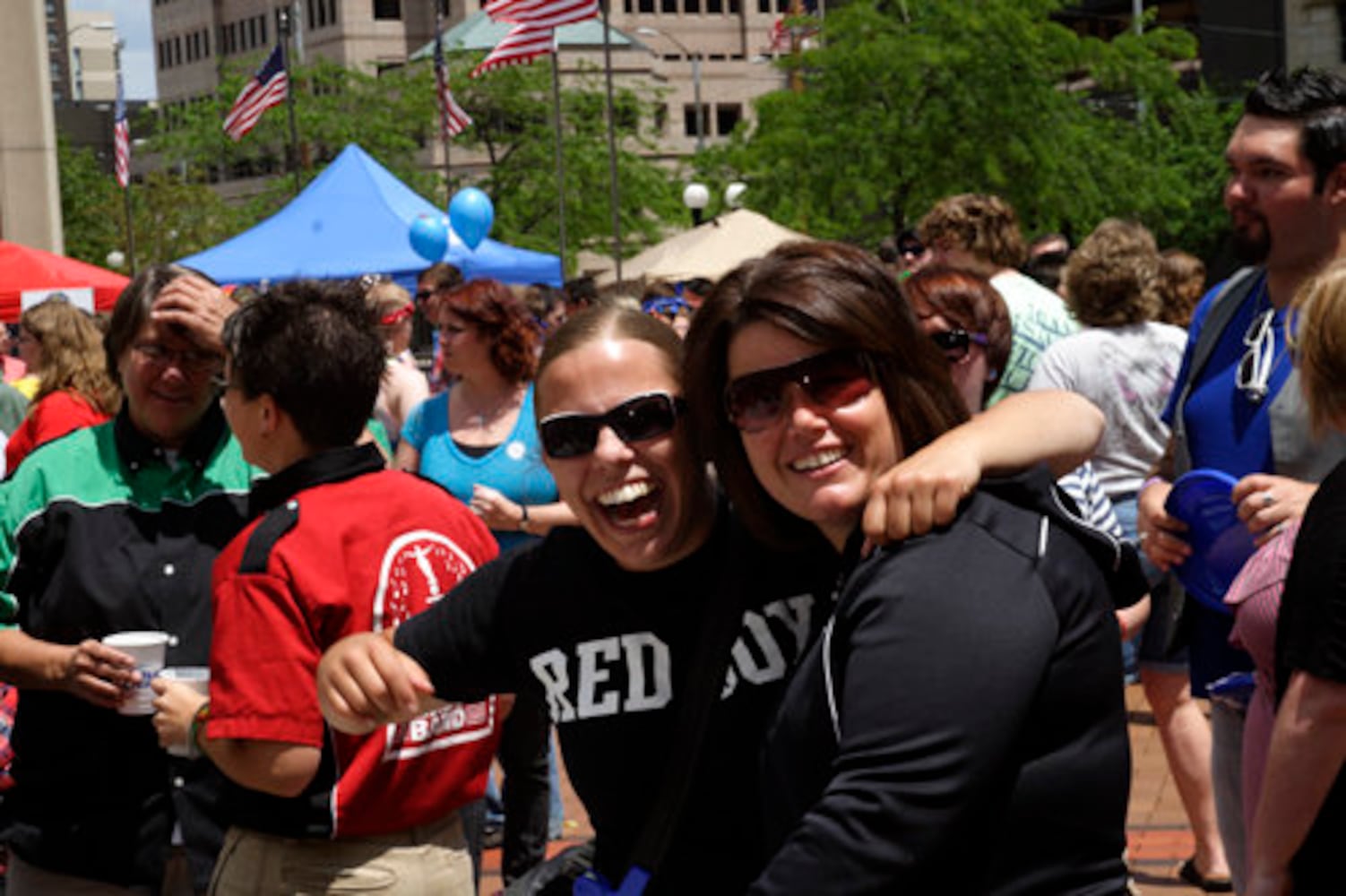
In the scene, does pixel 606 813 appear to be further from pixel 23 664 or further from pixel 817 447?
pixel 23 664

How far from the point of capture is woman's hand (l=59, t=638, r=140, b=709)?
3629mm

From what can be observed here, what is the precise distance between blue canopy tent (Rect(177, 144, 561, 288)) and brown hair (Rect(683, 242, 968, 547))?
16827 millimetres

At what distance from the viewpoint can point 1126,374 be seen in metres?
6.94

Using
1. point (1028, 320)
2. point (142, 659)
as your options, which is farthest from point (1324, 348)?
point (1028, 320)

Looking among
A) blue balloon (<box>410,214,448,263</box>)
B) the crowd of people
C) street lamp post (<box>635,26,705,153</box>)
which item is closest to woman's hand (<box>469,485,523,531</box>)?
the crowd of people

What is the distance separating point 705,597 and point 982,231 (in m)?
4.91

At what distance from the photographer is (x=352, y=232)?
Result: 65.6 ft

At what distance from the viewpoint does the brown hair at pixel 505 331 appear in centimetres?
661

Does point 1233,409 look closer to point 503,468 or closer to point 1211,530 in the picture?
point 1211,530

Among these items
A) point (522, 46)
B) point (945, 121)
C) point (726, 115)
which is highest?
point (726, 115)

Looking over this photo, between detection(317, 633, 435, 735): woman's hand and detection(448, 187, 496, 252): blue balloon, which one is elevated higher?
detection(448, 187, 496, 252): blue balloon

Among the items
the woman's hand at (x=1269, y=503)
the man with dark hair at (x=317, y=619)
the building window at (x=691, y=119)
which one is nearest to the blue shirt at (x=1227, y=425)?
the woman's hand at (x=1269, y=503)

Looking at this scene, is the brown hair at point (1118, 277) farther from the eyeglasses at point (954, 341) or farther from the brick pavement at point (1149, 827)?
the eyeglasses at point (954, 341)

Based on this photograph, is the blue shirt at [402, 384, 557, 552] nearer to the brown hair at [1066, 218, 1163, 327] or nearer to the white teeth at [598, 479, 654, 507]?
the brown hair at [1066, 218, 1163, 327]
